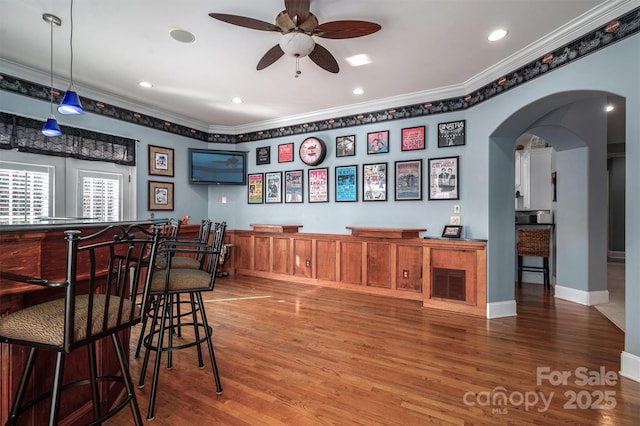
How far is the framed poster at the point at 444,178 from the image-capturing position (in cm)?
407

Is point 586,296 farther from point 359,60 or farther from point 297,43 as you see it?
point 297,43

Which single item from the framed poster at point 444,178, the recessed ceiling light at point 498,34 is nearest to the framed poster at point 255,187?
the framed poster at point 444,178

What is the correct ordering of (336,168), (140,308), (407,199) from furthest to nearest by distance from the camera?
(336,168) → (407,199) → (140,308)

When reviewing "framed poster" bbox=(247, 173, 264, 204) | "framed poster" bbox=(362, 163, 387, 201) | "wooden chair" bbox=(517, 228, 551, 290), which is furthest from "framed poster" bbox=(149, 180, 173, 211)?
"wooden chair" bbox=(517, 228, 551, 290)

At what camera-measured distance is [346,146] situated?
493cm

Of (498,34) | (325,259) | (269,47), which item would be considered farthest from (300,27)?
(325,259)

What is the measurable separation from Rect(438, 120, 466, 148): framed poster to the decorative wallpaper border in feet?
0.70

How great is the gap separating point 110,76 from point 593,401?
5727 millimetres

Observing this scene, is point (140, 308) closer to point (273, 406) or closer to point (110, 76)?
point (273, 406)

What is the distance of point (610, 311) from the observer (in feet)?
12.2

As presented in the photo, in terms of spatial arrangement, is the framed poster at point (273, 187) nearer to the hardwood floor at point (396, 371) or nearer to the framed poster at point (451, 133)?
the hardwood floor at point (396, 371)

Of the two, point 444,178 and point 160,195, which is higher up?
point 444,178

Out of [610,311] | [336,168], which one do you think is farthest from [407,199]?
[610,311]

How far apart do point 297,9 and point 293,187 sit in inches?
136
